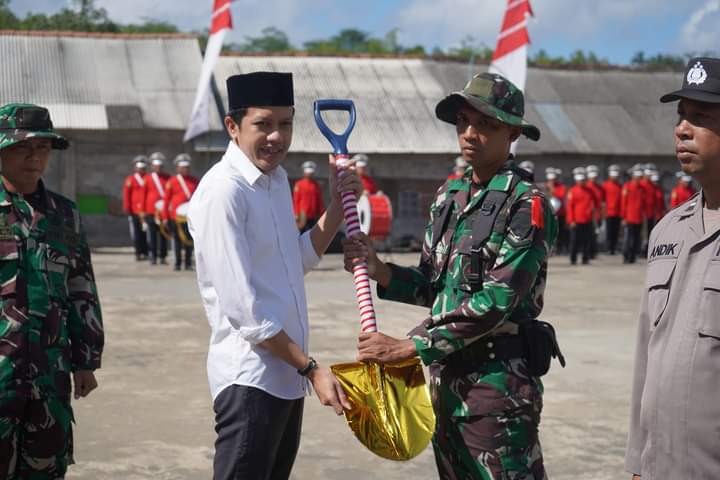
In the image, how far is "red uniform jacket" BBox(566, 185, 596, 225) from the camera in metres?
20.9

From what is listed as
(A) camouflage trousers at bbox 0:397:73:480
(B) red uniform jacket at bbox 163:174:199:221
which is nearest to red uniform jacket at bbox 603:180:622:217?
(B) red uniform jacket at bbox 163:174:199:221

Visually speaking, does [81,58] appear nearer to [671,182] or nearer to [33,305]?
[671,182]

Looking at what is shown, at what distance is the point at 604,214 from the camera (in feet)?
74.3

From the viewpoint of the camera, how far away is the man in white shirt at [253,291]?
323 centimetres

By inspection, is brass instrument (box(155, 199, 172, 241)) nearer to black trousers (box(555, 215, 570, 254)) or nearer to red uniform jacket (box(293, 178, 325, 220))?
red uniform jacket (box(293, 178, 325, 220))

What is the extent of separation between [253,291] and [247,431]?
0.48 m

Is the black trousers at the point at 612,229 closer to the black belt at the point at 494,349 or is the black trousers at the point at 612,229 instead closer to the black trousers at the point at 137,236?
the black trousers at the point at 137,236

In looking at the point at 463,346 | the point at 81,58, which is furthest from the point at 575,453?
the point at 81,58

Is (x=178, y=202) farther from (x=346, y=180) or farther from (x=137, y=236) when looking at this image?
(x=346, y=180)

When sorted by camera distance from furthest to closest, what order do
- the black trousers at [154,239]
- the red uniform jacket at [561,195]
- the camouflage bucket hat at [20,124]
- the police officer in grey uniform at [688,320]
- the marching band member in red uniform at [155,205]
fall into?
1. the red uniform jacket at [561,195]
2. the black trousers at [154,239]
3. the marching band member in red uniform at [155,205]
4. the camouflage bucket hat at [20,124]
5. the police officer in grey uniform at [688,320]

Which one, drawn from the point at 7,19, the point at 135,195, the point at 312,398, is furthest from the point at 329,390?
the point at 7,19

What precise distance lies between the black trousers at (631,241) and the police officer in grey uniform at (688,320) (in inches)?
759

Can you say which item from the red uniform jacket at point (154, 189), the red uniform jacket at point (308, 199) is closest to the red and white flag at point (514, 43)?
the red uniform jacket at point (308, 199)

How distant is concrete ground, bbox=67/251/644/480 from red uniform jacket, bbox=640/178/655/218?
8.44 meters
